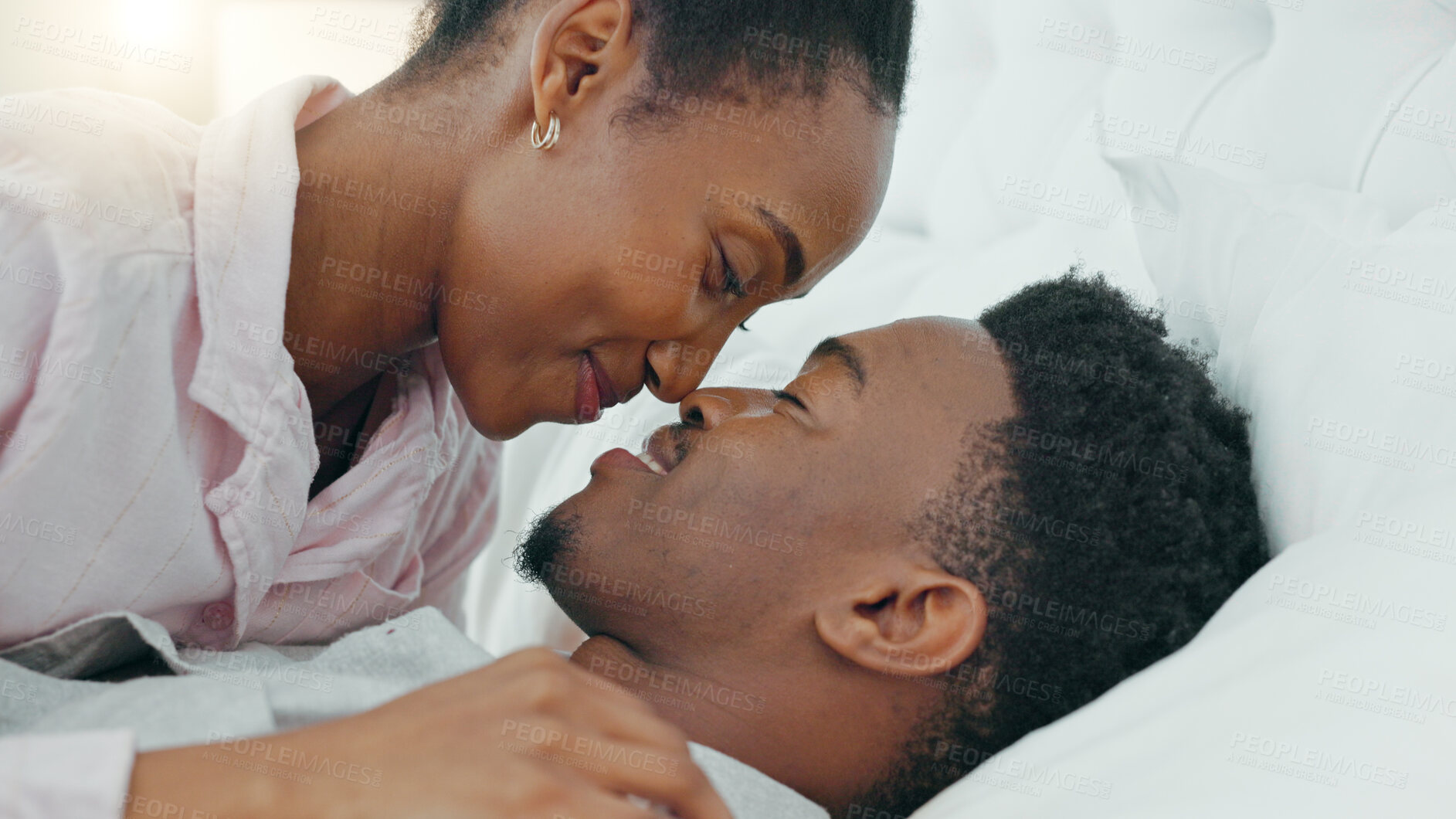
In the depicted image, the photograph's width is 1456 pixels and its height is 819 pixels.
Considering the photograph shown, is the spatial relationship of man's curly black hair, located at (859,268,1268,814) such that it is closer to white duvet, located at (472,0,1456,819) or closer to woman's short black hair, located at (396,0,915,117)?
white duvet, located at (472,0,1456,819)

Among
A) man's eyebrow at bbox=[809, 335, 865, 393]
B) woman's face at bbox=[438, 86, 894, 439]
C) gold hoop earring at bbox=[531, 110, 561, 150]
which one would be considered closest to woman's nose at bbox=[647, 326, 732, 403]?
woman's face at bbox=[438, 86, 894, 439]

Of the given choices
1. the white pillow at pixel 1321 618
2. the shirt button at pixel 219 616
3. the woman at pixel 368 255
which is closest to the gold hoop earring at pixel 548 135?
the woman at pixel 368 255

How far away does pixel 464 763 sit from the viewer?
2.17 feet

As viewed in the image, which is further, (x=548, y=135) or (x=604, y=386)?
(x=604, y=386)

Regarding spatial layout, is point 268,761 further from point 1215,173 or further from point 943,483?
point 1215,173

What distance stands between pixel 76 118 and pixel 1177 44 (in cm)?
146

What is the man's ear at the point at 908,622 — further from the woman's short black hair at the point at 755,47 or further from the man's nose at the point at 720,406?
the woman's short black hair at the point at 755,47

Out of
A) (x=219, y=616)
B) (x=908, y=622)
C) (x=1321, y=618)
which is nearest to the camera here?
(x=1321, y=618)

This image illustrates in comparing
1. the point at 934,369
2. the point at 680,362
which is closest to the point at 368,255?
the point at 680,362

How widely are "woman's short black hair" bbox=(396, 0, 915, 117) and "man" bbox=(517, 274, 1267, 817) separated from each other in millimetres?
285

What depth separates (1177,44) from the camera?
1632 millimetres

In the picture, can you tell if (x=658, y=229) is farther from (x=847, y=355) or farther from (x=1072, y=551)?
→ (x=1072, y=551)

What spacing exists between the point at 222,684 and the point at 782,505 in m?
0.50

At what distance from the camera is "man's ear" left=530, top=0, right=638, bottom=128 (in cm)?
100
